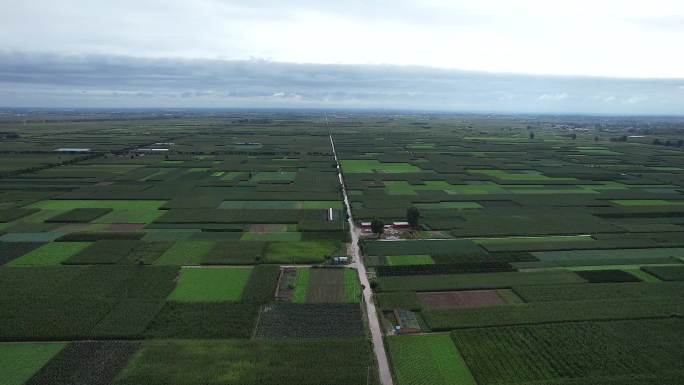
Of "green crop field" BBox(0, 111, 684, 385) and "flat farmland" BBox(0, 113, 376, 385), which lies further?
"green crop field" BBox(0, 111, 684, 385)

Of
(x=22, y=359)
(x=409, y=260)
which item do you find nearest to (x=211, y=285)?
(x=22, y=359)

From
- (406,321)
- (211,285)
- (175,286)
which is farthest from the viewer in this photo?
(211,285)

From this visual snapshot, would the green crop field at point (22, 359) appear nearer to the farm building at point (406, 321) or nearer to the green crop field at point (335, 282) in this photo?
the green crop field at point (335, 282)

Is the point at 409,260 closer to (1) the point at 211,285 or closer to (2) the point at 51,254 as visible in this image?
(1) the point at 211,285

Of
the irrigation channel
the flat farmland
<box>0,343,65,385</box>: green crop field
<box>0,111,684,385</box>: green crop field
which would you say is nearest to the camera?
<box>0,343,65,385</box>: green crop field

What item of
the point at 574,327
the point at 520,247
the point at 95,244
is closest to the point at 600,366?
the point at 574,327

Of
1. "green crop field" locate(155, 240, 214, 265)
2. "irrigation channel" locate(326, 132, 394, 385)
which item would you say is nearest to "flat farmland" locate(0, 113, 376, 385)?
"green crop field" locate(155, 240, 214, 265)

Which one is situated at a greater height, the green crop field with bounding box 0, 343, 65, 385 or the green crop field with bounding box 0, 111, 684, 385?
the green crop field with bounding box 0, 111, 684, 385

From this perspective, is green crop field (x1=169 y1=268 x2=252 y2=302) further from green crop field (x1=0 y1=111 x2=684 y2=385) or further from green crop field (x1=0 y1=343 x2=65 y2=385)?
green crop field (x1=0 y1=343 x2=65 y2=385)

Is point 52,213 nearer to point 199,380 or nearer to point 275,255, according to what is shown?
point 275,255
